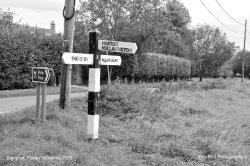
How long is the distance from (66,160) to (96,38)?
8.11 ft

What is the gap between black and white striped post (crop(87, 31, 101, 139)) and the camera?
5.57 m

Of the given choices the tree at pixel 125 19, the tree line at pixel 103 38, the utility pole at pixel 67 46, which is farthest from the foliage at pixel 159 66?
the utility pole at pixel 67 46

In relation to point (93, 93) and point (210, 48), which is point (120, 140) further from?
point (210, 48)

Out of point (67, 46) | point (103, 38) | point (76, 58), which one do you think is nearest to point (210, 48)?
point (103, 38)

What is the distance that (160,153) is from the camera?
203 inches

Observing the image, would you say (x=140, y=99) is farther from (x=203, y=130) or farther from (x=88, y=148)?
(x=88, y=148)

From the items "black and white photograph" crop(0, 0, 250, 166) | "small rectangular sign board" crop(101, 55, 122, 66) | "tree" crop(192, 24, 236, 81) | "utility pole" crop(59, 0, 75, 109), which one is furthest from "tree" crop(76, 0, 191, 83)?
"tree" crop(192, 24, 236, 81)

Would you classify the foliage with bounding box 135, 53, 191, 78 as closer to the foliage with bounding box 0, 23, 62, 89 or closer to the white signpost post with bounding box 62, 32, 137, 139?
the foliage with bounding box 0, 23, 62, 89

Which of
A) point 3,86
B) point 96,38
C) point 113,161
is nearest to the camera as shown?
point 113,161

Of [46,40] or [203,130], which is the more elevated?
[46,40]

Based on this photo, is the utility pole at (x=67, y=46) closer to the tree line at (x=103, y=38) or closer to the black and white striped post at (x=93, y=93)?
the black and white striped post at (x=93, y=93)

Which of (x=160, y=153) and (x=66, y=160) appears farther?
(x=160, y=153)

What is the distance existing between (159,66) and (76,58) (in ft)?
93.7

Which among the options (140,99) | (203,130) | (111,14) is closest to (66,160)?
(203,130)
